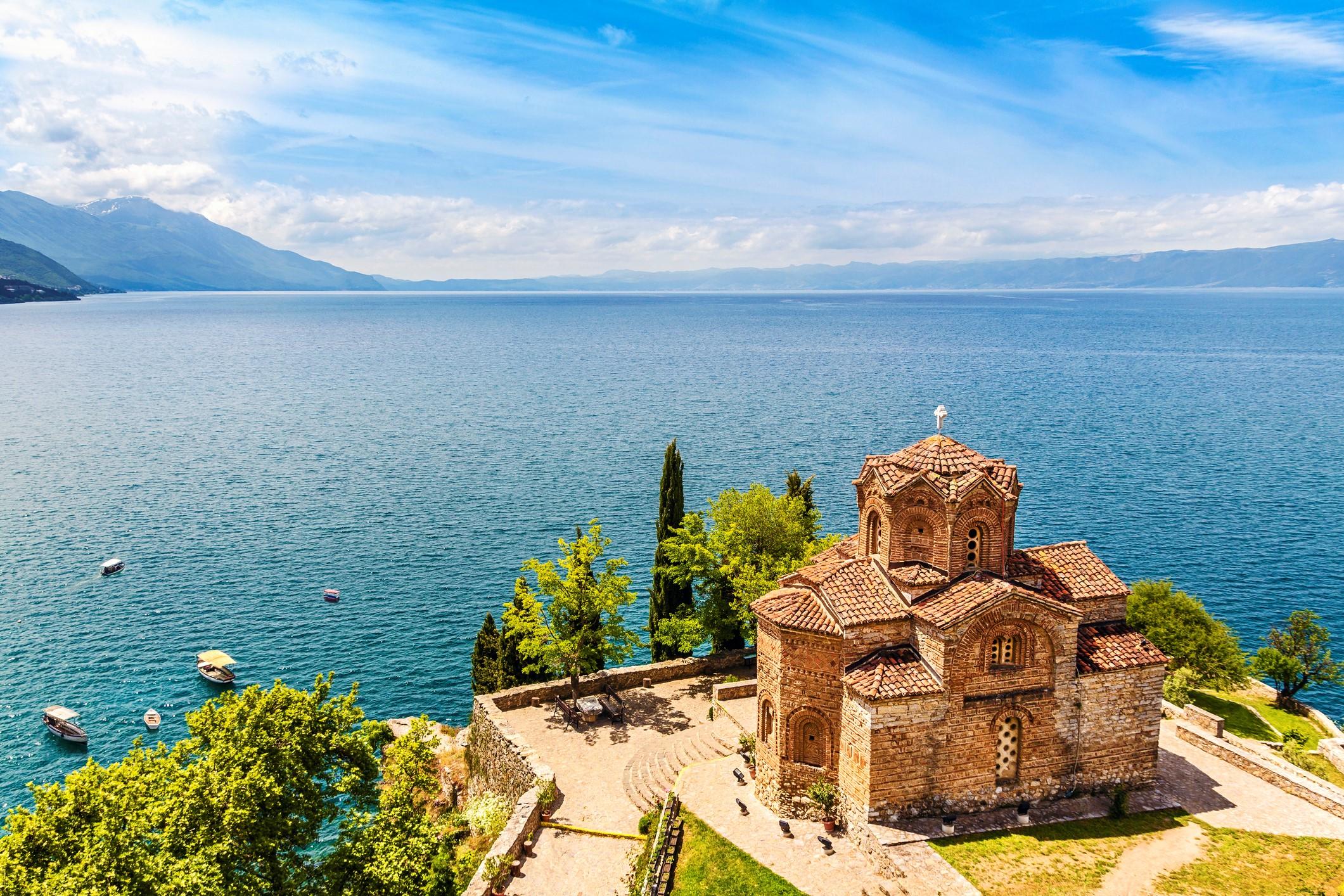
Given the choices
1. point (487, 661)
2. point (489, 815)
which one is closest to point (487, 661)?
point (487, 661)

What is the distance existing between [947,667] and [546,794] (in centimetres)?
1534

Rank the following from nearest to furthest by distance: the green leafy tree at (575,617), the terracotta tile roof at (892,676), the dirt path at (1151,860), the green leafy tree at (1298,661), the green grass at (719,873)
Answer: the dirt path at (1151,860) < the green grass at (719,873) < the terracotta tile roof at (892,676) < the green leafy tree at (575,617) < the green leafy tree at (1298,661)

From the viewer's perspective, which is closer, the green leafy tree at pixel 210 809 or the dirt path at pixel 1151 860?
the green leafy tree at pixel 210 809

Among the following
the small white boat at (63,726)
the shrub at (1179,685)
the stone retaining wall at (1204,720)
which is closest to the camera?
the stone retaining wall at (1204,720)

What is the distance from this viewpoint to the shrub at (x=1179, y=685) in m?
39.4

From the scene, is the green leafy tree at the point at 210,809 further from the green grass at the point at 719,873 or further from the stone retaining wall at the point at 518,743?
the green grass at the point at 719,873

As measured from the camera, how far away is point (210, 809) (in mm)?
20922

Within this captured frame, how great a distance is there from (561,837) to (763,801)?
7.33 metres

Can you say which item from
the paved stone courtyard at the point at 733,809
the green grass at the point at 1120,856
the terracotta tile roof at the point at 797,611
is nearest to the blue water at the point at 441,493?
the paved stone courtyard at the point at 733,809

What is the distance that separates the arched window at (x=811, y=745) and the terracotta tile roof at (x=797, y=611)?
347 centimetres

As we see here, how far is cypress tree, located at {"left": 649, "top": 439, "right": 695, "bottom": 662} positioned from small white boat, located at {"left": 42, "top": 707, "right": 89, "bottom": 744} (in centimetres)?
2978

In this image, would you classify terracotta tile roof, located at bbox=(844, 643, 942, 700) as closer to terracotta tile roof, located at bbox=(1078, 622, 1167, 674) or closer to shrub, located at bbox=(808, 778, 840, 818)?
shrub, located at bbox=(808, 778, 840, 818)

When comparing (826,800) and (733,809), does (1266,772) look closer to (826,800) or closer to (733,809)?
(826,800)

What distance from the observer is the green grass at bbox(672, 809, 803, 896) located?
84.1ft
